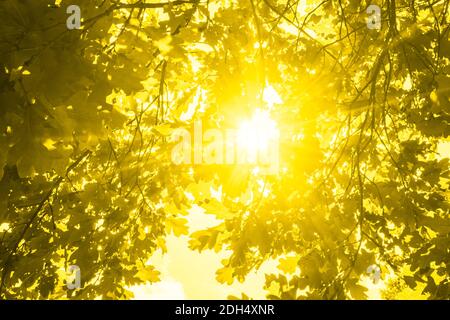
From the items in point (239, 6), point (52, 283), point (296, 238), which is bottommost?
point (52, 283)

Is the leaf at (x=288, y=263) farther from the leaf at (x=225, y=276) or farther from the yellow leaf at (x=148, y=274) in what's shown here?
the yellow leaf at (x=148, y=274)

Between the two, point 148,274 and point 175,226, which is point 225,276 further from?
point 148,274

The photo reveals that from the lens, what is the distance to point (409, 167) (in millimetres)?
3531

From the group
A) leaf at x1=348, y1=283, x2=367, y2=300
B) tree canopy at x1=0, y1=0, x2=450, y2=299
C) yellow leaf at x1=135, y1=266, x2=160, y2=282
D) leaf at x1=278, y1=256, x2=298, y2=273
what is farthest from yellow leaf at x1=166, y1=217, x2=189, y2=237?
leaf at x1=348, y1=283, x2=367, y2=300

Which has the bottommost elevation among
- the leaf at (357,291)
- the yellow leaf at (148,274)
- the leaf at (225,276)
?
the leaf at (357,291)

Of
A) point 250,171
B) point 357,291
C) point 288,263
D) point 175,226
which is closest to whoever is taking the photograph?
point 357,291

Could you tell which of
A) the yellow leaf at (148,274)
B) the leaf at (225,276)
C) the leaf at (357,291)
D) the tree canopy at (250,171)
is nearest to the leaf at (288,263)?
the tree canopy at (250,171)

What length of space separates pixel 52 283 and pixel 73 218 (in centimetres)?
64

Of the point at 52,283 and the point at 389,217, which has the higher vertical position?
the point at 389,217

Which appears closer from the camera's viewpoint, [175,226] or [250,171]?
[250,171]

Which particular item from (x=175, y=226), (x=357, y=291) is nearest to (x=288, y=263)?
(x=357, y=291)
